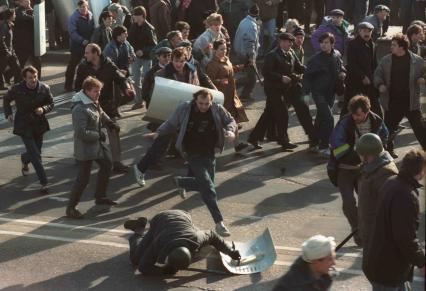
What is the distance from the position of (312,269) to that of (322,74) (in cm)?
700

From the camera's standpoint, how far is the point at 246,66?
15195mm

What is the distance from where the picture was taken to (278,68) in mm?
13492

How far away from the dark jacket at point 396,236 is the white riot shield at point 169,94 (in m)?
5.68

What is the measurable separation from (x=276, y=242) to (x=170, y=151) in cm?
376

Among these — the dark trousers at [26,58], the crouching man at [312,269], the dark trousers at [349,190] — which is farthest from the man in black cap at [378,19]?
the crouching man at [312,269]

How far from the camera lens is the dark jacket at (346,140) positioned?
985cm

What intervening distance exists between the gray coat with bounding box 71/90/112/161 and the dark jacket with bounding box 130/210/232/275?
197cm

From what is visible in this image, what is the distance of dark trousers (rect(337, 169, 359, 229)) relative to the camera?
990cm

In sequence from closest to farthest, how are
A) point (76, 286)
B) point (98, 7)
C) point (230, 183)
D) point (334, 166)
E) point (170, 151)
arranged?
point (76, 286)
point (334, 166)
point (230, 183)
point (170, 151)
point (98, 7)

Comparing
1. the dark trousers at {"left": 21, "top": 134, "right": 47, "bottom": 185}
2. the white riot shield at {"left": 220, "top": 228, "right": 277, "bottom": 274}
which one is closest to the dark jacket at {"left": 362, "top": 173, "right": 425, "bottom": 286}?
the white riot shield at {"left": 220, "top": 228, "right": 277, "bottom": 274}

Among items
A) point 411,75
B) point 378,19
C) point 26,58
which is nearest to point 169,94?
point 411,75

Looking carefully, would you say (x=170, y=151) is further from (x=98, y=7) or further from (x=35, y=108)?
(x=98, y=7)

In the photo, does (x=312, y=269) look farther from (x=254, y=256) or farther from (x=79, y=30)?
(x=79, y=30)

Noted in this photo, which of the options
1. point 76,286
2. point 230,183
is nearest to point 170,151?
point 230,183
